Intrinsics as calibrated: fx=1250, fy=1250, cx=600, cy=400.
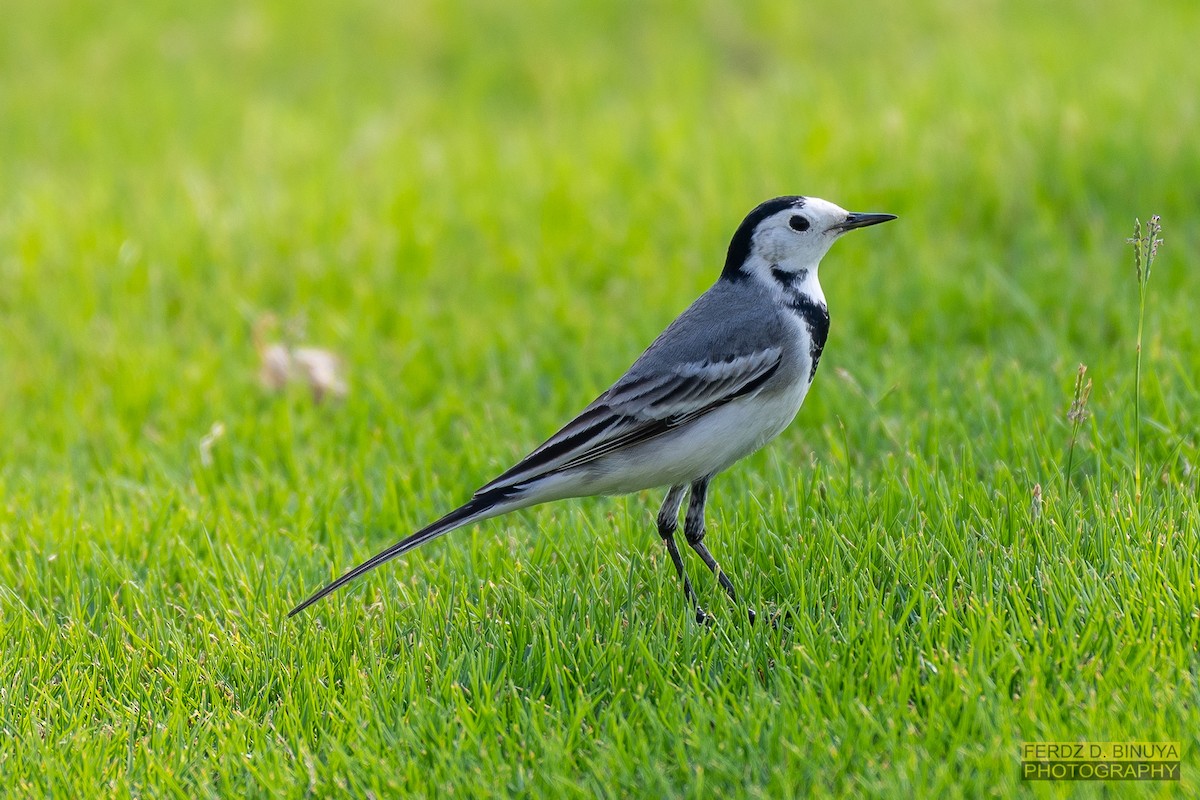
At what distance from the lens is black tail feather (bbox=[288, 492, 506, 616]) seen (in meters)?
4.08

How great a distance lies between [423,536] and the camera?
13.4 feet

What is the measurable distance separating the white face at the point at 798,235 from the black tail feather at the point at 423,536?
4.63 ft

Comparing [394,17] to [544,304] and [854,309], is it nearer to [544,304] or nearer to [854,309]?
[544,304]

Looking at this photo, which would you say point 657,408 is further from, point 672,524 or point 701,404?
point 672,524

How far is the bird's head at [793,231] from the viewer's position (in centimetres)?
471

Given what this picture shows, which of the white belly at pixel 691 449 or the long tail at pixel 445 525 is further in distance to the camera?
the white belly at pixel 691 449

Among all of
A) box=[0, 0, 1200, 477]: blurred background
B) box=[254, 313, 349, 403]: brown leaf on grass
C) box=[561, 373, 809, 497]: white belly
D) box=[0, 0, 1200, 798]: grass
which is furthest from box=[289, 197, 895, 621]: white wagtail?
box=[254, 313, 349, 403]: brown leaf on grass

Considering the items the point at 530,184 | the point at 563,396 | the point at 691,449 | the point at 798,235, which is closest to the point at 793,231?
the point at 798,235

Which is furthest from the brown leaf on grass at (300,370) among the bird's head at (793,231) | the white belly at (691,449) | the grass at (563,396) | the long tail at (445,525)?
the bird's head at (793,231)

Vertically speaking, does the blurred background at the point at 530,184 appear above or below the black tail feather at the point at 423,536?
above

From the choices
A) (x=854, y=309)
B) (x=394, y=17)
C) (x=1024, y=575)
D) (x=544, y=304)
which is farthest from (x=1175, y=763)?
(x=394, y=17)

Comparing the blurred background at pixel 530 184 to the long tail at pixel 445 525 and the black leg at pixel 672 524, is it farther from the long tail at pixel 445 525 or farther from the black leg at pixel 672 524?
the long tail at pixel 445 525

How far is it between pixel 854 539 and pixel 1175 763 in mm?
1398

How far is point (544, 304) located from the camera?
730 cm
